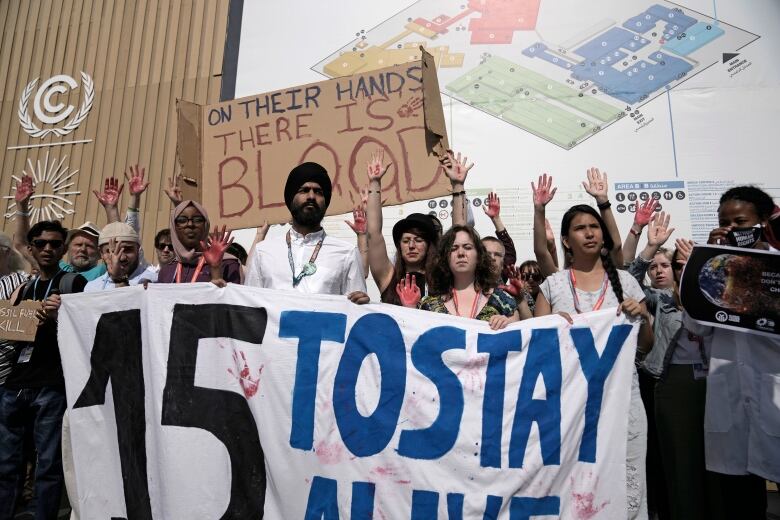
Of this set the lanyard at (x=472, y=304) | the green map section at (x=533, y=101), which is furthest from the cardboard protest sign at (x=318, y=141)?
the green map section at (x=533, y=101)

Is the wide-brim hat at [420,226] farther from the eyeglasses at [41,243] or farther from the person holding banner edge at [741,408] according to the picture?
the eyeglasses at [41,243]

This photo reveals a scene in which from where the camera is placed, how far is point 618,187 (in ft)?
18.6

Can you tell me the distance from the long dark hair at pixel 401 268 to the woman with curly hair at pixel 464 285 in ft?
0.24

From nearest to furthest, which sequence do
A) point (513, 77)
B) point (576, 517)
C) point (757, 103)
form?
point (576, 517) → point (757, 103) → point (513, 77)

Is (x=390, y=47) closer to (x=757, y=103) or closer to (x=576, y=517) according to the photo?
(x=757, y=103)

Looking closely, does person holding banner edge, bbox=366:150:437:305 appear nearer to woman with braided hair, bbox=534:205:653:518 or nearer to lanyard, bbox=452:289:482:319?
lanyard, bbox=452:289:482:319

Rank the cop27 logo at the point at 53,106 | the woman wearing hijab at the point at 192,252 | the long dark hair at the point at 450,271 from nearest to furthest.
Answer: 1. the long dark hair at the point at 450,271
2. the woman wearing hijab at the point at 192,252
3. the cop27 logo at the point at 53,106

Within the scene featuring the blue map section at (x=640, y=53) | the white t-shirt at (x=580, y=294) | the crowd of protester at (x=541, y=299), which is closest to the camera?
the crowd of protester at (x=541, y=299)

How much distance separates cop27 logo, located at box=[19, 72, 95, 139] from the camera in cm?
756

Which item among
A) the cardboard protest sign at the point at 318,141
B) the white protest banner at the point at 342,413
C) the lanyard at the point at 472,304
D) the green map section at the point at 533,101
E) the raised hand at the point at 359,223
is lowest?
the white protest banner at the point at 342,413

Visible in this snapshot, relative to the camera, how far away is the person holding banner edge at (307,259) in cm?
318

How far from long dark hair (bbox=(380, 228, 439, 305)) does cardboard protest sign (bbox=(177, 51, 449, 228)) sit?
2.05ft

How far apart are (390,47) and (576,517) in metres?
5.21

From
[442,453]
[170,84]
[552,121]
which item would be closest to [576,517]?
[442,453]
